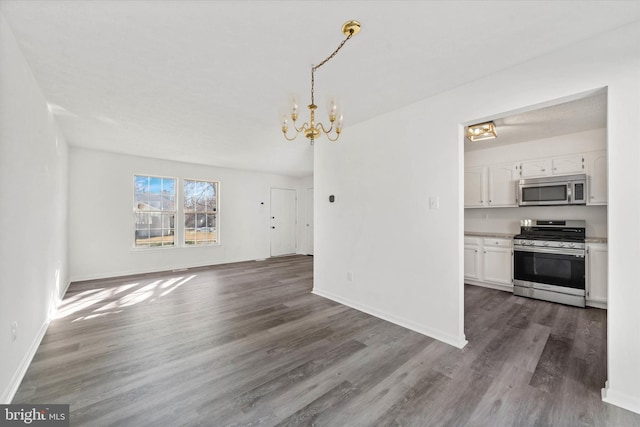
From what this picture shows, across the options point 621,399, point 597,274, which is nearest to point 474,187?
point 597,274

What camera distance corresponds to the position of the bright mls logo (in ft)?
5.18

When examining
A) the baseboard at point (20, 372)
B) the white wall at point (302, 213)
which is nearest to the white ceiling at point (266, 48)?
the baseboard at point (20, 372)

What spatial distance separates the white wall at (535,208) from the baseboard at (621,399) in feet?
9.98

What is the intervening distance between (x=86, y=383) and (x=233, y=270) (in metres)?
4.00

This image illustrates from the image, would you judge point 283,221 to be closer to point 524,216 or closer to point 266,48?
point 524,216

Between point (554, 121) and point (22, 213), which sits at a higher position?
point (554, 121)

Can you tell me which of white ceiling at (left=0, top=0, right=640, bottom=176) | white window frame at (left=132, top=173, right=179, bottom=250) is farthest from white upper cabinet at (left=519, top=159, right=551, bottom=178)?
white window frame at (left=132, top=173, right=179, bottom=250)

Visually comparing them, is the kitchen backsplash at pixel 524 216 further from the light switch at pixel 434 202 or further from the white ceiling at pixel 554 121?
the light switch at pixel 434 202

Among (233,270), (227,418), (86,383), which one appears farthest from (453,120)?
(233,270)

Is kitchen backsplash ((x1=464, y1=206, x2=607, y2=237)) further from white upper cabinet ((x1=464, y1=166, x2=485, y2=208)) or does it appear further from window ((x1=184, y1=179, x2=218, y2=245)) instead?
window ((x1=184, y1=179, x2=218, y2=245))

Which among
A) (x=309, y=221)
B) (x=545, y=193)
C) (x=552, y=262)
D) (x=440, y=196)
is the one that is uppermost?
(x=545, y=193)

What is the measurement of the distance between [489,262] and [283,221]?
5.38m

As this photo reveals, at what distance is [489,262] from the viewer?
14.4ft

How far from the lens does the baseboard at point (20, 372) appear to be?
173 cm
